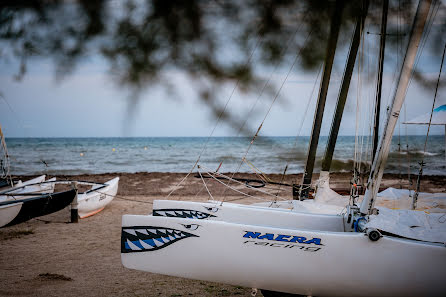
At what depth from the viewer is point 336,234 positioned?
407 centimetres

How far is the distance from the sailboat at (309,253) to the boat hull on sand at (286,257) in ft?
0.03

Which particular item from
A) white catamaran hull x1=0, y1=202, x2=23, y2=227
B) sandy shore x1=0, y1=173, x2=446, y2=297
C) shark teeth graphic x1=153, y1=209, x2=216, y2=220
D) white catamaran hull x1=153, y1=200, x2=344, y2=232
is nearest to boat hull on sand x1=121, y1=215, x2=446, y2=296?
sandy shore x1=0, y1=173, x2=446, y2=297

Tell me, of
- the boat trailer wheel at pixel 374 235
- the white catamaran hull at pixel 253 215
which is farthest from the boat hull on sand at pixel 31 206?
the boat trailer wheel at pixel 374 235

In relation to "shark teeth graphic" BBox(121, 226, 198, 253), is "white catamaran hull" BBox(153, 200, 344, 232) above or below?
above

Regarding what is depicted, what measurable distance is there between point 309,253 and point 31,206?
614 centimetres

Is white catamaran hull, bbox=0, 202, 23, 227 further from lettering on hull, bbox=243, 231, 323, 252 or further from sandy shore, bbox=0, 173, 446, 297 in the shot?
lettering on hull, bbox=243, 231, 323, 252

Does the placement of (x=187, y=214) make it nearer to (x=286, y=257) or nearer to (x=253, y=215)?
(x=253, y=215)

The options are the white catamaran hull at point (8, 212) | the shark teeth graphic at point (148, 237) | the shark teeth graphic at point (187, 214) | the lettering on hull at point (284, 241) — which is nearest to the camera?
the lettering on hull at point (284, 241)

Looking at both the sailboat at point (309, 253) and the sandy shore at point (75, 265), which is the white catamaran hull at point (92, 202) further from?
the sailboat at point (309, 253)

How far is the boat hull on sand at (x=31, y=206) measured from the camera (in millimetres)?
6996

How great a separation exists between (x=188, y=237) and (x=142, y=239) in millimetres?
594

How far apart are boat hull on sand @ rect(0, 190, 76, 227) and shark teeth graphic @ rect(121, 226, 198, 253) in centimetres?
394

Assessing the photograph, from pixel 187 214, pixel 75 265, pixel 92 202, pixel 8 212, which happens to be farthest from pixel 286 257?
pixel 92 202

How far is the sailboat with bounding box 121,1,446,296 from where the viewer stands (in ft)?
12.7
